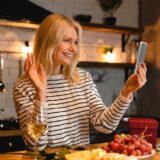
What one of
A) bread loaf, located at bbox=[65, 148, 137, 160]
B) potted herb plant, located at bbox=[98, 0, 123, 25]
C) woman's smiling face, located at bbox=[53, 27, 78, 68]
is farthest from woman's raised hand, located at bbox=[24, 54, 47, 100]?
potted herb plant, located at bbox=[98, 0, 123, 25]

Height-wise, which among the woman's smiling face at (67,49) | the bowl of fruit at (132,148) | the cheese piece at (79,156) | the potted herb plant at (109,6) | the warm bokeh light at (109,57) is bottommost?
the cheese piece at (79,156)

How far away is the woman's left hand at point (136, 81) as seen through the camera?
5.89 ft

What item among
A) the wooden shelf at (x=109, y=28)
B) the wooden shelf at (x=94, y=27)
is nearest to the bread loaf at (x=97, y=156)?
the wooden shelf at (x=94, y=27)

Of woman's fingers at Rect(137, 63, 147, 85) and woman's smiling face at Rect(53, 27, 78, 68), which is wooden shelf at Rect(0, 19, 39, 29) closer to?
woman's smiling face at Rect(53, 27, 78, 68)

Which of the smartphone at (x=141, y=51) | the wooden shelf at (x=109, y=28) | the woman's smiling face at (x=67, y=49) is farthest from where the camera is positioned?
the wooden shelf at (x=109, y=28)

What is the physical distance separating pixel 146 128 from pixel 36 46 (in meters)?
0.79

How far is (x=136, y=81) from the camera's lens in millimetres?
1830

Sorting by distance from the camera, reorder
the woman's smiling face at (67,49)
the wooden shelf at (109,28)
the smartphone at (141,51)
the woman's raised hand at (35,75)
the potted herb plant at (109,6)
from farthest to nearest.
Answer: the potted herb plant at (109,6) → the wooden shelf at (109,28) → the woman's smiling face at (67,49) → the woman's raised hand at (35,75) → the smartphone at (141,51)

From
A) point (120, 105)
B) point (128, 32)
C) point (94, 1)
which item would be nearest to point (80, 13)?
point (94, 1)

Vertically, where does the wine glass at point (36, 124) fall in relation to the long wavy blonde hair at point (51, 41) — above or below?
below

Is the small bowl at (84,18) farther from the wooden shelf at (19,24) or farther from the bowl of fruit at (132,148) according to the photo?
the bowl of fruit at (132,148)

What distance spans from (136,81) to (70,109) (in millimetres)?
410

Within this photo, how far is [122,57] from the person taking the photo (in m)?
4.17

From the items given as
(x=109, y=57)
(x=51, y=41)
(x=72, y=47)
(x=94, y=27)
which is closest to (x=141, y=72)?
(x=72, y=47)
